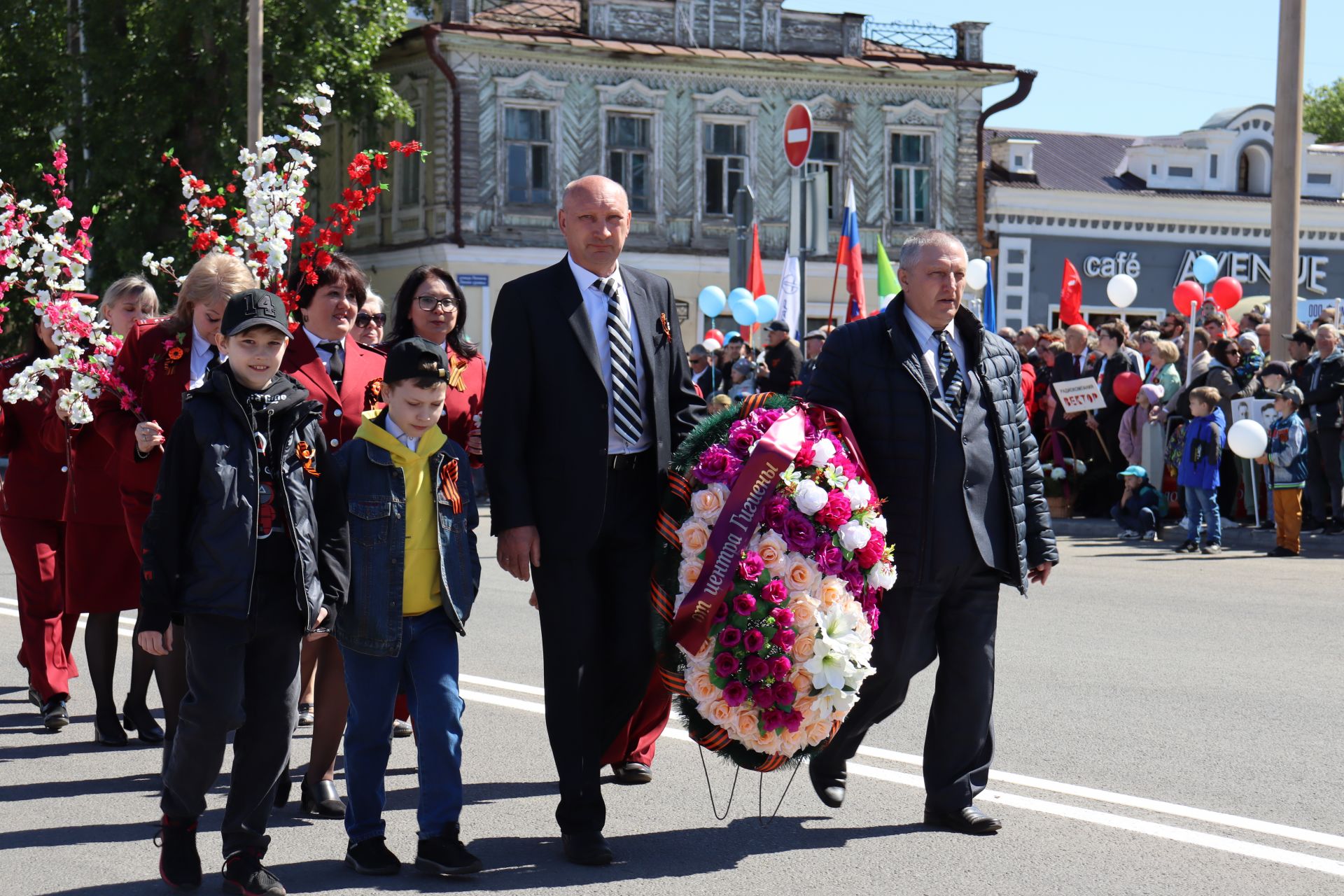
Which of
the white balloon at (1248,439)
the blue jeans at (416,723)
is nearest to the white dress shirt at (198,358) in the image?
the blue jeans at (416,723)

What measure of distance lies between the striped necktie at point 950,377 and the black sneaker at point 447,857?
2.20 metres

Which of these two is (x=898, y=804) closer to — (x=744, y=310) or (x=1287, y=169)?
(x=1287, y=169)

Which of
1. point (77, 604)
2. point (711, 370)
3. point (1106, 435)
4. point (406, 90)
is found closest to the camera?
point (77, 604)

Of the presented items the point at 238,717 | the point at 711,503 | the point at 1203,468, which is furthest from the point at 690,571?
the point at 1203,468

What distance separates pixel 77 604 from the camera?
25.6 feet

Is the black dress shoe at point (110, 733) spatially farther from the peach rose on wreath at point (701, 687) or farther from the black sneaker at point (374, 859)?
the peach rose on wreath at point (701, 687)

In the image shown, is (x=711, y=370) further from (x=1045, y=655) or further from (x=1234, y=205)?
(x=1234, y=205)

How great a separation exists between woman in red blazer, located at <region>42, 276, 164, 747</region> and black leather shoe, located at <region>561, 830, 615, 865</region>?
279 centimetres

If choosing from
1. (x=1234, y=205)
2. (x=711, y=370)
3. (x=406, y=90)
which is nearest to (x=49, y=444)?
(x=711, y=370)

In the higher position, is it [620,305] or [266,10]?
[266,10]

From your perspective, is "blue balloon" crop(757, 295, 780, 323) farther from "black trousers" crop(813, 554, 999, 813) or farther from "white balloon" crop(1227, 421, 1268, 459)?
"black trousers" crop(813, 554, 999, 813)

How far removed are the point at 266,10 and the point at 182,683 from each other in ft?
85.0

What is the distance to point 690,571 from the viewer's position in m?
5.59

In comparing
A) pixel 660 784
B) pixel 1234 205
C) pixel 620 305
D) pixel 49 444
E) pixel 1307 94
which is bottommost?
pixel 660 784
